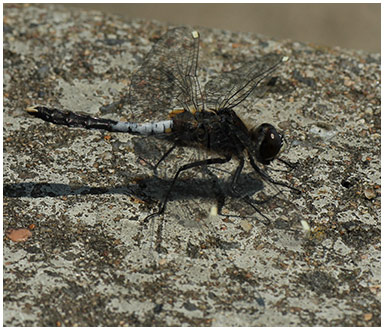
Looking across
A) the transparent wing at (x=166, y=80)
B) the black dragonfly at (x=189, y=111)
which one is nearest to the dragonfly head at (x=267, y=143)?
the black dragonfly at (x=189, y=111)

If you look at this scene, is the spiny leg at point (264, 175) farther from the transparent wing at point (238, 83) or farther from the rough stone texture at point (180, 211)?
the transparent wing at point (238, 83)

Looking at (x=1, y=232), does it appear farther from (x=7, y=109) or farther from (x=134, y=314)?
(x=7, y=109)

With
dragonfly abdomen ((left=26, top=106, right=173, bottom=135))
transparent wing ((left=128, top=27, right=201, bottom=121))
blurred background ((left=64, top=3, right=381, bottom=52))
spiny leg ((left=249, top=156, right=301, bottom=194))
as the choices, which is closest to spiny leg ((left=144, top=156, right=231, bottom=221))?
spiny leg ((left=249, top=156, right=301, bottom=194))

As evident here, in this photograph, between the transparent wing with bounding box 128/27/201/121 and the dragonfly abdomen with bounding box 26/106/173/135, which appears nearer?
the dragonfly abdomen with bounding box 26/106/173/135

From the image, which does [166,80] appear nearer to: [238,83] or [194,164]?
[238,83]

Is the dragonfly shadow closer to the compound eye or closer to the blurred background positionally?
the compound eye

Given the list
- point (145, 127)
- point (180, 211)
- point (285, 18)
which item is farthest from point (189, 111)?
point (285, 18)
